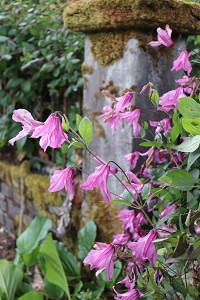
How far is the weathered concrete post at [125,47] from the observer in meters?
1.74

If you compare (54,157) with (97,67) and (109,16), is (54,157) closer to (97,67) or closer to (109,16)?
(97,67)

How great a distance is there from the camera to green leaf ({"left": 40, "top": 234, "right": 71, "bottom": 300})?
6.39 ft

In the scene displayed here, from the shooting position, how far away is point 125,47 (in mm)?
1852

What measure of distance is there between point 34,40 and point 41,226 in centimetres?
127

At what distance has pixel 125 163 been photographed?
190 cm

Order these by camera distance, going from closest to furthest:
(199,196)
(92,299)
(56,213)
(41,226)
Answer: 1. (199,196)
2. (92,299)
3. (41,226)
4. (56,213)

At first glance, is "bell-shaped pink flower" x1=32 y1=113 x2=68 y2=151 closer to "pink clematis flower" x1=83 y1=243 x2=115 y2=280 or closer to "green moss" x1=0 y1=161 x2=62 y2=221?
"pink clematis flower" x1=83 y1=243 x2=115 y2=280

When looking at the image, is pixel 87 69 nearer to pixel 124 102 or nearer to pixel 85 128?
pixel 124 102

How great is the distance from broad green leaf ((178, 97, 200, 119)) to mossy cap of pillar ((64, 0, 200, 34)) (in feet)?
2.45


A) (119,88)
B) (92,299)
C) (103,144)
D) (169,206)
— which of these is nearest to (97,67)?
(119,88)

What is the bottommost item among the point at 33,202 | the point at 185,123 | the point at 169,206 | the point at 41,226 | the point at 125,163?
the point at 33,202

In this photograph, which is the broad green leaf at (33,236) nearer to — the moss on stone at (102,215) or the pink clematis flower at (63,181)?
the moss on stone at (102,215)

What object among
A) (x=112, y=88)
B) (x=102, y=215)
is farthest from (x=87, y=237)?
(x=112, y=88)

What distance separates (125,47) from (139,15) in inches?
7.0
